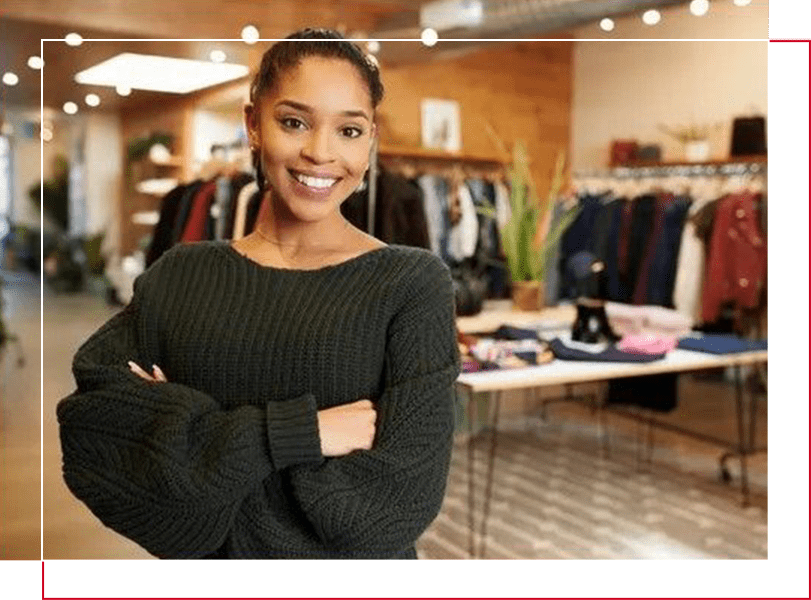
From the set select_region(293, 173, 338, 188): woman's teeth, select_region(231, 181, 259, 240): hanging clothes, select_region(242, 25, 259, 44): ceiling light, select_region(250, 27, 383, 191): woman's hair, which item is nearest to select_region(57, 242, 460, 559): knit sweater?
select_region(293, 173, 338, 188): woman's teeth

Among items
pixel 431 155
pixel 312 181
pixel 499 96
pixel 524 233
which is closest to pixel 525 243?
pixel 524 233

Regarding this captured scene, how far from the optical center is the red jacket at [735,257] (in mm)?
5168

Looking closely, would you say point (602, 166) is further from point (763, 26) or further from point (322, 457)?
point (322, 457)

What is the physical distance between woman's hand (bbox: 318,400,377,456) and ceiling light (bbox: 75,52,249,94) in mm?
894

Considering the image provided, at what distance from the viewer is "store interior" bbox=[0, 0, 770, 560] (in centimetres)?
180

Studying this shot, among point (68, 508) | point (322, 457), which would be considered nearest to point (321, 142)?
point (322, 457)

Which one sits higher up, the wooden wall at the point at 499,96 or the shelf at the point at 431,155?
the wooden wall at the point at 499,96

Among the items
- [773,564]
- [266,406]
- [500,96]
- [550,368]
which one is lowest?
[773,564]

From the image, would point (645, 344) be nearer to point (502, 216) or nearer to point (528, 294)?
point (528, 294)

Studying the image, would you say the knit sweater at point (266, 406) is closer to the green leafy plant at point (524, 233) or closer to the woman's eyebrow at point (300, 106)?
the woman's eyebrow at point (300, 106)

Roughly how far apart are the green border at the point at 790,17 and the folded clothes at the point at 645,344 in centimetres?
171

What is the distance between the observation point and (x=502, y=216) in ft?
18.3

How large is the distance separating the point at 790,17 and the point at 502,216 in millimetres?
4127

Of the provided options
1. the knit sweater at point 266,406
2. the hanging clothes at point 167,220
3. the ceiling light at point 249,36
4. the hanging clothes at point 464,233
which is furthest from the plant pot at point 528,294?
the knit sweater at point 266,406
